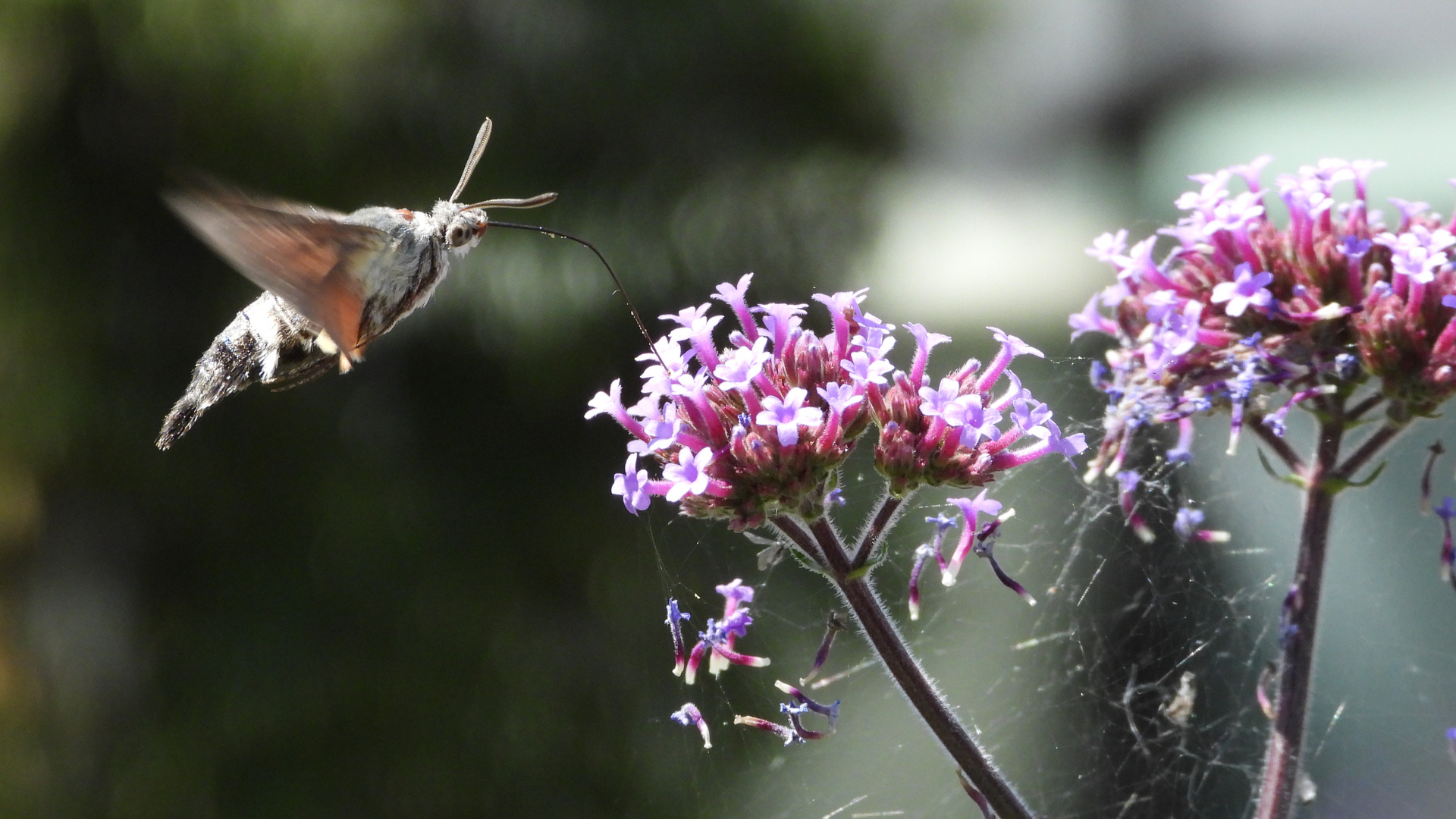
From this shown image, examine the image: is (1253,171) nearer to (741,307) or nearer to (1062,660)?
(741,307)

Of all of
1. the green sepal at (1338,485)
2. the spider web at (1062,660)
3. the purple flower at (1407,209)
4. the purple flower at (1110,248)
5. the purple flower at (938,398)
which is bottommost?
the spider web at (1062,660)

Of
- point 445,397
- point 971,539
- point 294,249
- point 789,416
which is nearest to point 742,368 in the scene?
point 789,416

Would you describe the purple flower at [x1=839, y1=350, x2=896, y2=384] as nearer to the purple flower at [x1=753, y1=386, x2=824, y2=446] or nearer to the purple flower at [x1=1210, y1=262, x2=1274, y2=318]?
the purple flower at [x1=753, y1=386, x2=824, y2=446]

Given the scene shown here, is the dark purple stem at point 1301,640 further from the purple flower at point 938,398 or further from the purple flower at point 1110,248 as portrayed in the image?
the purple flower at point 938,398

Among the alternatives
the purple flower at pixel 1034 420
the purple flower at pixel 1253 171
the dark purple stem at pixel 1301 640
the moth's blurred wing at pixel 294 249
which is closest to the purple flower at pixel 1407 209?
the purple flower at pixel 1253 171

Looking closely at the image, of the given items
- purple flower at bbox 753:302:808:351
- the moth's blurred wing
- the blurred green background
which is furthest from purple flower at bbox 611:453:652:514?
the blurred green background

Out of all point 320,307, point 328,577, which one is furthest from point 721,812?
point 320,307
